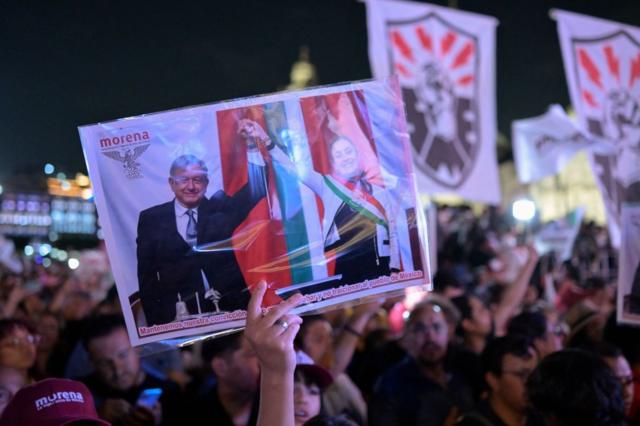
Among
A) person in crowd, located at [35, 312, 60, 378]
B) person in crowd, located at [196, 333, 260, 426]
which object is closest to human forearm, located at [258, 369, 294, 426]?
person in crowd, located at [196, 333, 260, 426]

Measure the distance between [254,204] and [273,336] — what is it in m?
0.64

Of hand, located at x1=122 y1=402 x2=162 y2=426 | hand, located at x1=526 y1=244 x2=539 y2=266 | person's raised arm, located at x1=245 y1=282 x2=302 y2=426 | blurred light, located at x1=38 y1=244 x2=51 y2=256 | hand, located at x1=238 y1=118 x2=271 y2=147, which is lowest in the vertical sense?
blurred light, located at x1=38 y1=244 x2=51 y2=256

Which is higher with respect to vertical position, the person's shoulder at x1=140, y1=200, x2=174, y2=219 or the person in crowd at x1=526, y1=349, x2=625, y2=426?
the person's shoulder at x1=140, y1=200, x2=174, y2=219

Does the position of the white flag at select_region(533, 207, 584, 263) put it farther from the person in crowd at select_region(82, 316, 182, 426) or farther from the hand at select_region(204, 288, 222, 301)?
the hand at select_region(204, 288, 222, 301)

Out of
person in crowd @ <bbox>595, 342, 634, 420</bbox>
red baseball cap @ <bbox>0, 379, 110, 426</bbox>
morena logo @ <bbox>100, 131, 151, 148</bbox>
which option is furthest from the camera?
person in crowd @ <bbox>595, 342, 634, 420</bbox>

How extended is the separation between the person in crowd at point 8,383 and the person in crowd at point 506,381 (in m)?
2.24

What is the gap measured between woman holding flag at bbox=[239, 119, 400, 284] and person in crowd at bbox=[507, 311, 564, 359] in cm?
203

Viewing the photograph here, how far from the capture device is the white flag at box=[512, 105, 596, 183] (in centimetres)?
868

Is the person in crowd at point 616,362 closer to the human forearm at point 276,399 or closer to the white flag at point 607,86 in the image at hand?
the human forearm at point 276,399

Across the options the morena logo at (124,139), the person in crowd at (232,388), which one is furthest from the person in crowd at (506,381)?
the morena logo at (124,139)

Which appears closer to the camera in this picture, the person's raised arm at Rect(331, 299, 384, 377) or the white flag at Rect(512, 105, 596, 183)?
the person's raised arm at Rect(331, 299, 384, 377)

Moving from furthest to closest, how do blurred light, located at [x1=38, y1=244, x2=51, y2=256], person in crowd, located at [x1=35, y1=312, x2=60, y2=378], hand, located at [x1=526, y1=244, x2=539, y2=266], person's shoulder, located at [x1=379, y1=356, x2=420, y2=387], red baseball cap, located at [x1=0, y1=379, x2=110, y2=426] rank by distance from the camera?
blurred light, located at [x1=38, y1=244, x2=51, y2=256] → hand, located at [x1=526, y1=244, x2=539, y2=266] → person in crowd, located at [x1=35, y1=312, x2=60, y2=378] → person's shoulder, located at [x1=379, y1=356, x2=420, y2=387] → red baseball cap, located at [x1=0, y1=379, x2=110, y2=426]

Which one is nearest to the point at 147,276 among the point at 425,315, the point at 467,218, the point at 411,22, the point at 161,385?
the point at 161,385

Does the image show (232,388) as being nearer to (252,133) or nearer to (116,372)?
(116,372)
